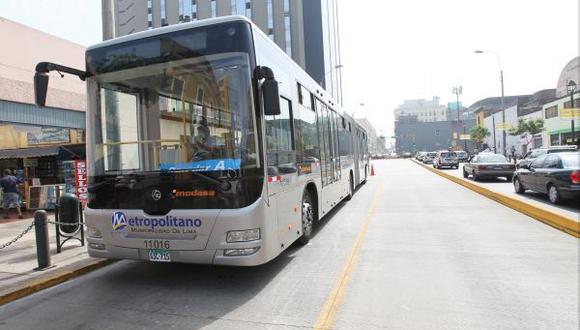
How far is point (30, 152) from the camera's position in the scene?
16578mm

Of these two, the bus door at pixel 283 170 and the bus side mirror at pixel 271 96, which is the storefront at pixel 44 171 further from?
the bus side mirror at pixel 271 96

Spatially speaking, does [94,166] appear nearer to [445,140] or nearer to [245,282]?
[245,282]

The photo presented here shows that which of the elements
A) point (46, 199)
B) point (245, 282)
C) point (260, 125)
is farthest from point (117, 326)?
point (46, 199)

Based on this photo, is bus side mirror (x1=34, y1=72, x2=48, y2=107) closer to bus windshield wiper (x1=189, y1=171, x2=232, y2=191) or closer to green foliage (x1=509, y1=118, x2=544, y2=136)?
bus windshield wiper (x1=189, y1=171, x2=232, y2=191)

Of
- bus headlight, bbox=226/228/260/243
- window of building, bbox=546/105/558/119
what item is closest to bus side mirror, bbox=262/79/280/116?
bus headlight, bbox=226/228/260/243

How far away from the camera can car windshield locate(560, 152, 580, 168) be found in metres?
11.1

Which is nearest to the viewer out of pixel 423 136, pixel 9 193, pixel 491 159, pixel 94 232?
pixel 94 232

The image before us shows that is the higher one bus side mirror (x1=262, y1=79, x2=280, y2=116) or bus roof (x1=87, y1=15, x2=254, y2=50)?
bus roof (x1=87, y1=15, x2=254, y2=50)

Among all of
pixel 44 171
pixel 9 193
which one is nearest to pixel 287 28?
pixel 44 171

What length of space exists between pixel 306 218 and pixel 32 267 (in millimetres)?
4490

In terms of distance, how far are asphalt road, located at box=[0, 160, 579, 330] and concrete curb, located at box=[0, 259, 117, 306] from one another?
0.12 metres

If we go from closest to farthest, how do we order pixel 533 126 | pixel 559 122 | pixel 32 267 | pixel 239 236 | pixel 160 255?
pixel 239 236, pixel 160 255, pixel 32 267, pixel 559 122, pixel 533 126

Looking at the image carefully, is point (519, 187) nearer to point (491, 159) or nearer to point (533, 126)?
point (491, 159)

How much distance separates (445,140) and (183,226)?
11923 centimetres
